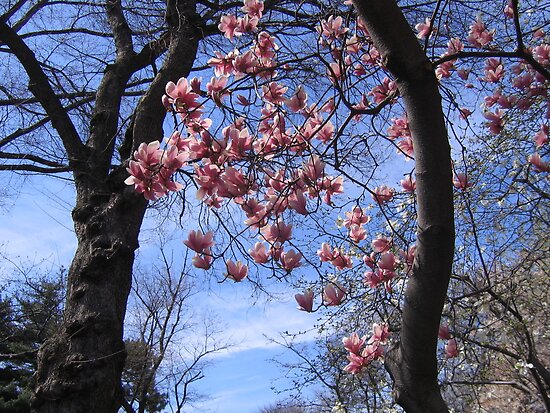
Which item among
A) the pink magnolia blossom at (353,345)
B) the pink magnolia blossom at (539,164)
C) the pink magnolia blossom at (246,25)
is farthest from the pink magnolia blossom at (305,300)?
the pink magnolia blossom at (539,164)

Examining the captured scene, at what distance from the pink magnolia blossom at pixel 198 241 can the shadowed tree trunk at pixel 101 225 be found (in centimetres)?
84

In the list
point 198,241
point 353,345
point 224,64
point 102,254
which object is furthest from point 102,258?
point 353,345

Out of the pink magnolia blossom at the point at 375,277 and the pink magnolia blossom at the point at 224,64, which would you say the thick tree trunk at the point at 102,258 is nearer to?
the pink magnolia blossom at the point at 224,64

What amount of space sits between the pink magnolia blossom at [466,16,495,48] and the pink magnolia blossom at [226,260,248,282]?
2020 millimetres

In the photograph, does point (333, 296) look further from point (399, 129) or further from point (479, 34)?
point (479, 34)

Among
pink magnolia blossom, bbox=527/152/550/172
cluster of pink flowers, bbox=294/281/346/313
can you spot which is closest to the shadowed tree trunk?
cluster of pink flowers, bbox=294/281/346/313

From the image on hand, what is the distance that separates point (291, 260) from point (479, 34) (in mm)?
2049

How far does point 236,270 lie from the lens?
5.64ft

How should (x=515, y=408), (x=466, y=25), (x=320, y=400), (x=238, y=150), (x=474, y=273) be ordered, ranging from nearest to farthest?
(x=238, y=150) < (x=466, y=25) < (x=474, y=273) < (x=320, y=400) < (x=515, y=408)

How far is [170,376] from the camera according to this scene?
1116 cm

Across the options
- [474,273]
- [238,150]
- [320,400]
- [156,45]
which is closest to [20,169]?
[156,45]

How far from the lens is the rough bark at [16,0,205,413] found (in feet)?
6.72

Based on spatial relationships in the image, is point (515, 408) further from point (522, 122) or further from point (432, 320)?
point (432, 320)

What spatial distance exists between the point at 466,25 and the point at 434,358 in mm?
2703
